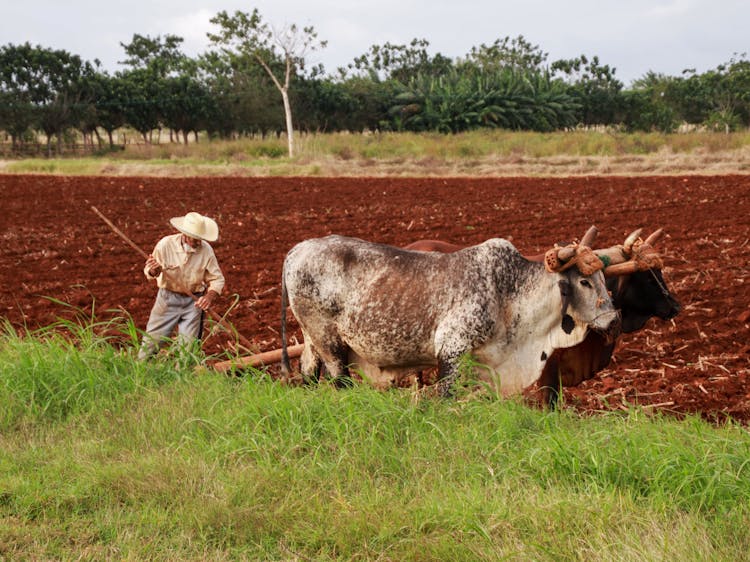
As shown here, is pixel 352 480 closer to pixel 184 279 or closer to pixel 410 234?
pixel 184 279

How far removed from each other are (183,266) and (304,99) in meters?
42.5

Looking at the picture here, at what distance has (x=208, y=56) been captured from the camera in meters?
53.2

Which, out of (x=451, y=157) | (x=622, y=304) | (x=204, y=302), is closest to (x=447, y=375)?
(x=622, y=304)

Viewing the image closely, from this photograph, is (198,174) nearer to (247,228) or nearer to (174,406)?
(247,228)

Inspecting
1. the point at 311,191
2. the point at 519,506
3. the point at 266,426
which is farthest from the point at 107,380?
the point at 311,191

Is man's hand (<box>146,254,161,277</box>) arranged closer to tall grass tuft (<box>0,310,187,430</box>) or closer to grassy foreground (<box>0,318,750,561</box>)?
tall grass tuft (<box>0,310,187,430</box>)

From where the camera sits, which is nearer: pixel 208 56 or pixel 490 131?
pixel 490 131

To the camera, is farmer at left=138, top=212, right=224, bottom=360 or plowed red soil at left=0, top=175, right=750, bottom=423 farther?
plowed red soil at left=0, top=175, right=750, bottom=423

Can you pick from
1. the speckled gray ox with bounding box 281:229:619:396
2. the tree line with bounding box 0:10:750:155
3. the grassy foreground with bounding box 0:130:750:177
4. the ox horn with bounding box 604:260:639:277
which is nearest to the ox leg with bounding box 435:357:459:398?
Result: the speckled gray ox with bounding box 281:229:619:396

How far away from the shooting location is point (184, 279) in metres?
5.68

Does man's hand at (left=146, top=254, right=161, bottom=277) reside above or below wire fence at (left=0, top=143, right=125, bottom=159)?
below

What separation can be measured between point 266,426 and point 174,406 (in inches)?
26.6

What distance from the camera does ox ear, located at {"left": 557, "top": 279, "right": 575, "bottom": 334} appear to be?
4.28 metres

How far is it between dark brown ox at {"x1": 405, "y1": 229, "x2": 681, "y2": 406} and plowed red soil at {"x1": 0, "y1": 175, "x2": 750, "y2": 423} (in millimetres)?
253
